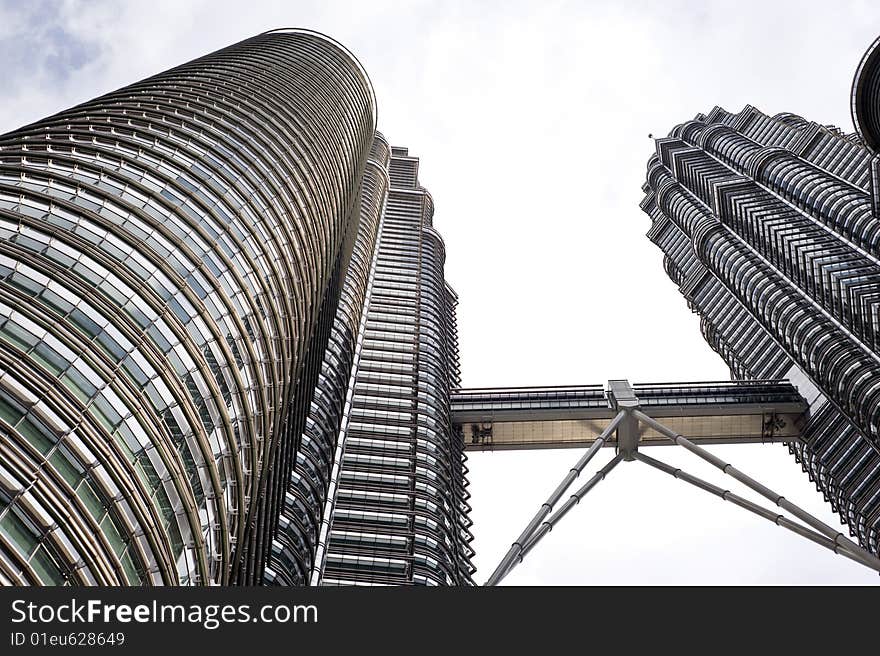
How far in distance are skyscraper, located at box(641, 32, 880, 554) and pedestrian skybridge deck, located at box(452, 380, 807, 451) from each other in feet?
14.5

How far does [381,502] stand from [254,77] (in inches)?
1455

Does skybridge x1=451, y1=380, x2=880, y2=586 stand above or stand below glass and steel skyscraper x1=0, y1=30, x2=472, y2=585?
above

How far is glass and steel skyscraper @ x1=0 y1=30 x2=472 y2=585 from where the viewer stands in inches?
1077

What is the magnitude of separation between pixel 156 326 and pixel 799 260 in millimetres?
91552

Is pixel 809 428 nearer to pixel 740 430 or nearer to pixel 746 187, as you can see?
pixel 740 430

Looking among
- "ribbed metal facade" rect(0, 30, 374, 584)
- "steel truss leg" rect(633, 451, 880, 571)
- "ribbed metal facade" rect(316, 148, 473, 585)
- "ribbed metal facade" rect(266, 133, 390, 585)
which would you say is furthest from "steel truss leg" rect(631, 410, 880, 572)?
"ribbed metal facade" rect(0, 30, 374, 584)

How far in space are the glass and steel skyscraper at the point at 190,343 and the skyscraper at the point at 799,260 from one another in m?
43.5

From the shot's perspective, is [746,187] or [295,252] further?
[746,187]

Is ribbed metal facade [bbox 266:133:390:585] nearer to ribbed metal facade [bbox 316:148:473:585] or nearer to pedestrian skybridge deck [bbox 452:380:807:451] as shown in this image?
ribbed metal facade [bbox 316:148:473:585]

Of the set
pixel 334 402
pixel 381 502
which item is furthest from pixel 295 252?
pixel 381 502

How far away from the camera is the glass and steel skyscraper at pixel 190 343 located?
89.8 feet

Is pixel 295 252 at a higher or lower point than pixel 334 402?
lower

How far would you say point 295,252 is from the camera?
48.2 metres

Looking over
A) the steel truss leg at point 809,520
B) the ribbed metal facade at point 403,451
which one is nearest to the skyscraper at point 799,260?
the steel truss leg at point 809,520
